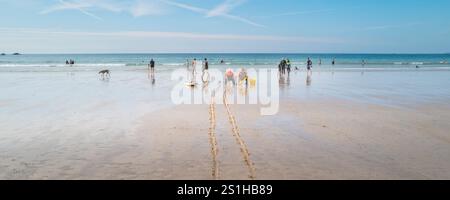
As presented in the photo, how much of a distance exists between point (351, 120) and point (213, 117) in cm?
442

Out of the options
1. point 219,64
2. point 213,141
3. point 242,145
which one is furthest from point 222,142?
point 219,64

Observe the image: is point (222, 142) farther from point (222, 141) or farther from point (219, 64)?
point (219, 64)

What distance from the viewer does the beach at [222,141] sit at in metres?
7.29

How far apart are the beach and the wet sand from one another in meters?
0.02

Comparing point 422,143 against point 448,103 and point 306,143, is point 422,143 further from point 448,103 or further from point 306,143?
point 448,103

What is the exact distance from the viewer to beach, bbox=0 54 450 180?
23.9 feet

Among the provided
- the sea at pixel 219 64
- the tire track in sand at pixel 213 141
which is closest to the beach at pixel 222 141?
the tire track in sand at pixel 213 141

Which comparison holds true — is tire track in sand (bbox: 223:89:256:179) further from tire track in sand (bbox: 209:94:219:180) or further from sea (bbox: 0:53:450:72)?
sea (bbox: 0:53:450:72)

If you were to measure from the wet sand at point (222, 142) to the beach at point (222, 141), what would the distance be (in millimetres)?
22

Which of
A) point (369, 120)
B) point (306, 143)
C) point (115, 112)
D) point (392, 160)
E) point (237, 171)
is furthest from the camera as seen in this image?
point (115, 112)

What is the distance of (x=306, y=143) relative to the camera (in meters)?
9.45

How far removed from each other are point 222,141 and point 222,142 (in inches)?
4.0

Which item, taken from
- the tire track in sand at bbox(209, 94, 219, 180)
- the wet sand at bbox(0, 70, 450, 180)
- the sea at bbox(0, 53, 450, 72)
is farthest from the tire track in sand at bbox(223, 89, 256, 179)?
the sea at bbox(0, 53, 450, 72)
